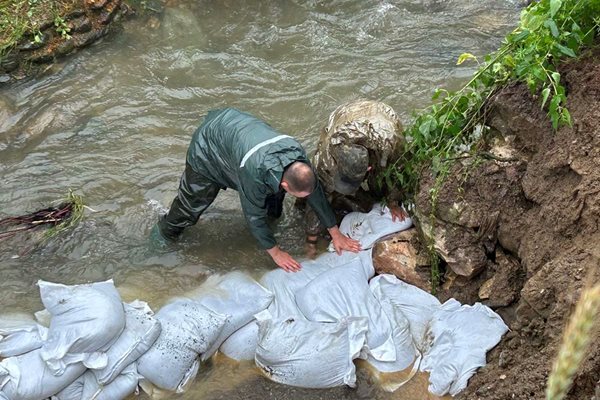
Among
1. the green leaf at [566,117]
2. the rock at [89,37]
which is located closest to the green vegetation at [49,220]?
the rock at [89,37]

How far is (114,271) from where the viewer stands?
379cm

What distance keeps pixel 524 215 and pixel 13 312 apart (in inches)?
115

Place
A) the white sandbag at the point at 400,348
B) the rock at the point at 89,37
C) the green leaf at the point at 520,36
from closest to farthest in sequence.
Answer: the green leaf at the point at 520,36, the white sandbag at the point at 400,348, the rock at the point at 89,37

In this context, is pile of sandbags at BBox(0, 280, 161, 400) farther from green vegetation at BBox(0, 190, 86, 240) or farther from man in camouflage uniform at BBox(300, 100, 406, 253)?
man in camouflage uniform at BBox(300, 100, 406, 253)

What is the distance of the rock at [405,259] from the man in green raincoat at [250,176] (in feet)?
0.55

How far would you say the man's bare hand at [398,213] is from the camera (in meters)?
3.55

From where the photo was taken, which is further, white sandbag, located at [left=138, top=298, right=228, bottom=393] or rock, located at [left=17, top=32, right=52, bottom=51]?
rock, located at [left=17, top=32, right=52, bottom=51]

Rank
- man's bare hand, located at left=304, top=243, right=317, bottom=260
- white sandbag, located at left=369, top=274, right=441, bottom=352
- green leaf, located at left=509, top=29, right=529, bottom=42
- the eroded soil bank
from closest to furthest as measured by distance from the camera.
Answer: the eroded soil bank < green leaf, located at left=509, top=29, right=529, bottom=42 < white sandbag, located at left=369, top=274, right=441, bottom=352 < man's bare hand, located at left=304, top=243, right=317, bottom=260

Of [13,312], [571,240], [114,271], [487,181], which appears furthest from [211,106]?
[571,240]

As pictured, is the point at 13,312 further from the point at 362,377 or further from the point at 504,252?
the point at 504,252

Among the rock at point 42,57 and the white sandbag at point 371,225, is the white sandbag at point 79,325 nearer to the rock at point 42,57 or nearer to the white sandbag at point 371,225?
the white sandbag at point 371,225

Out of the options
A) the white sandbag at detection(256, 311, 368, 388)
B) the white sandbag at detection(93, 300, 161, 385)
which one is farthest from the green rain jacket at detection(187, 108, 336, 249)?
the white sandbag at detection(93, 300, 161, 385)

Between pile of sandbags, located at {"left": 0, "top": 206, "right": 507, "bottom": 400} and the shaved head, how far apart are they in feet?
2.07

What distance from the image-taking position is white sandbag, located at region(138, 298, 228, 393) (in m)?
3.01
